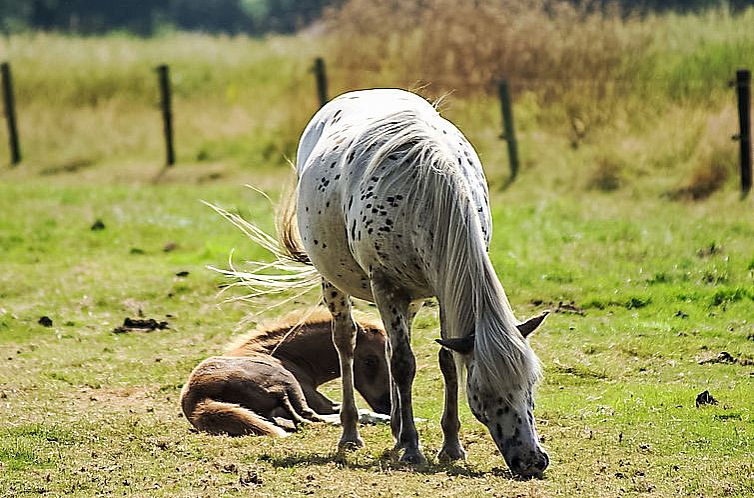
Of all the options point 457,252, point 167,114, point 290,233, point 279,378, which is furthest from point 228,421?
point 167,114

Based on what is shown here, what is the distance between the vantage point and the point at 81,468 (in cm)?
559

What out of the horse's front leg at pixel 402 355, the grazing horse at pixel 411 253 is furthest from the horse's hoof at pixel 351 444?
the horse's front leg at pixel 402 355

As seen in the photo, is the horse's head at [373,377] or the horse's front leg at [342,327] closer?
the horse's front leg at [342,327]

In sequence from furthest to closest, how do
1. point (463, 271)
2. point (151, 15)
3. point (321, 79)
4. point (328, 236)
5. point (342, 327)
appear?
point (151, 15), point (321, 79), point (342, 327), point (328, 236), point (463, 271)

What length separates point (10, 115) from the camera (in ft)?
62.5

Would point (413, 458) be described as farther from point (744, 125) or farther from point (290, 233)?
point (744, 125)

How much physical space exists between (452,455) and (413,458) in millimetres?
221

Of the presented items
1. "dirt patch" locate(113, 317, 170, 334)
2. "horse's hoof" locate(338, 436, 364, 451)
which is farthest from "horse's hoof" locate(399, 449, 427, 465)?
"dirt patch" locate(113, 317, 170, 334)

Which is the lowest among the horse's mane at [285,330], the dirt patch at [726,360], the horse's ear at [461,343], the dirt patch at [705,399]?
the dirt patch at [726,360]

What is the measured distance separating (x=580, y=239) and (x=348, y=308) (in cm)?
494

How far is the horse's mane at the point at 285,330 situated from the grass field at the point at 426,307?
50 centimetres

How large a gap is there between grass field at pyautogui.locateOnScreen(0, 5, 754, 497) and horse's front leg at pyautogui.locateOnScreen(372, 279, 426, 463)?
0.20 m

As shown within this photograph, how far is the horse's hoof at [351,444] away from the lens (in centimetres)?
614

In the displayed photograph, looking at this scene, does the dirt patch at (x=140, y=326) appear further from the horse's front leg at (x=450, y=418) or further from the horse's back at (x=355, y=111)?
the horse's front leg at (x=450, y=418)
